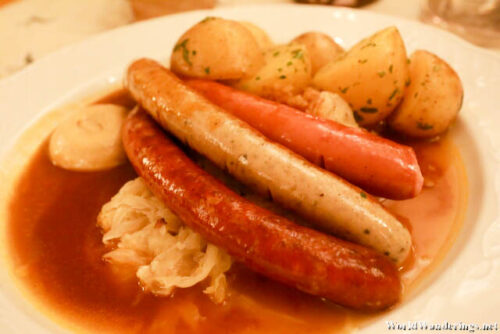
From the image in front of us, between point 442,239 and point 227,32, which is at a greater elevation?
point 227,32

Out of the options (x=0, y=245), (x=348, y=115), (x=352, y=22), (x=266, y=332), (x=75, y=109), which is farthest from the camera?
(x=352, y=22)

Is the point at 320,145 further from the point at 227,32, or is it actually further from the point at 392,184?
the point at 227,32

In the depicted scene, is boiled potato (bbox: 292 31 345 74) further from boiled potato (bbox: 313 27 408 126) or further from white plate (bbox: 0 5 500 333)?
white plate (bbox: 0 5 500 333)

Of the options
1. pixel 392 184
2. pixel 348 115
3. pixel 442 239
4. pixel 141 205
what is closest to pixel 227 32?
pixel 348 115

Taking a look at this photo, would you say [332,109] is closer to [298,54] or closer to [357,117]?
[357,117]

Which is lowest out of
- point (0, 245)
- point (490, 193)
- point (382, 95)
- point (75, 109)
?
point (0, 245)

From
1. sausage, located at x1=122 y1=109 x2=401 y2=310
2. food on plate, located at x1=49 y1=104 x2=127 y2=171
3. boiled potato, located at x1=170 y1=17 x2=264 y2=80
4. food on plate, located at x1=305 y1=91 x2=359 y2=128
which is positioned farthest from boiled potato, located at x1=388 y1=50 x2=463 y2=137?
food on plate, located at x1=49 y1=104 x2=127 y2=171

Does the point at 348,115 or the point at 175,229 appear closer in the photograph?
the point at 175,229
